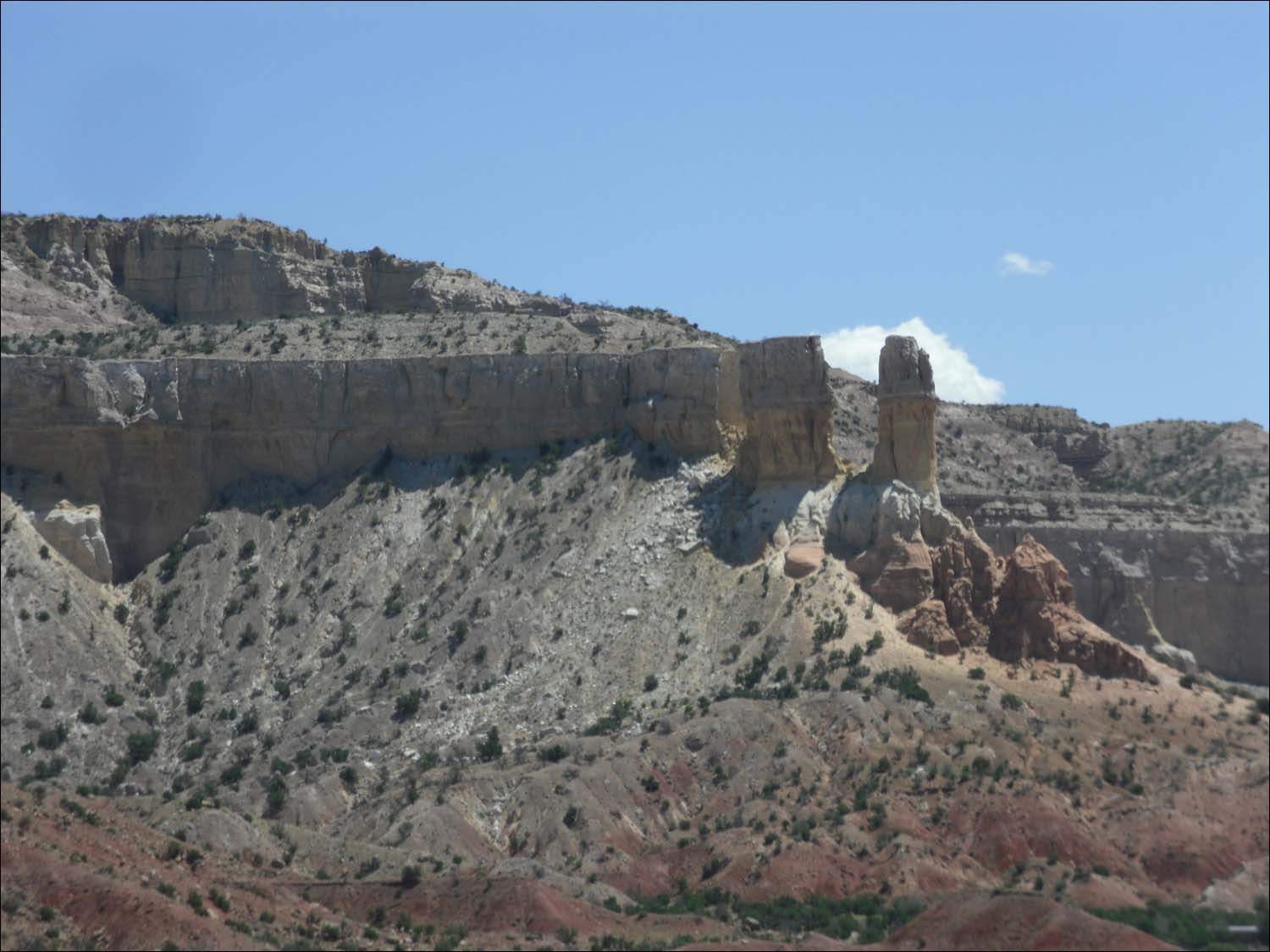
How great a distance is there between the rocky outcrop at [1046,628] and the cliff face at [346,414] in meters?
9.34

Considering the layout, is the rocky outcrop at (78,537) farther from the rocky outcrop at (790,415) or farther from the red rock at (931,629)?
the red rock at (931,629)

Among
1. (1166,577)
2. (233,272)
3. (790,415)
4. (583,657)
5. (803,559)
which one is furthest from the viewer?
(233,272)

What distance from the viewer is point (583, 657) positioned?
88.4m

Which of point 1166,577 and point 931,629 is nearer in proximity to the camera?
point 931,629

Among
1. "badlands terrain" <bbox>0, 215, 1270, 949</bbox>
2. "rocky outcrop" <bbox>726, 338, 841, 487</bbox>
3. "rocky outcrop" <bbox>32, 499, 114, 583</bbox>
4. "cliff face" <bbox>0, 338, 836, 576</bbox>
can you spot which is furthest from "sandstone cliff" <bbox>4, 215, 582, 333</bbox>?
"rocky outcrop" <bbox>726, 338, 841, 487</bbox>

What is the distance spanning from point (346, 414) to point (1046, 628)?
30.3 metres

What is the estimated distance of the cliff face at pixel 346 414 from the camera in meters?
95.0

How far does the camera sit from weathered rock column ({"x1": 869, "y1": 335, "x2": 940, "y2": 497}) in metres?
90.9

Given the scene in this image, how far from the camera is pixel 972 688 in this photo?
275 ft

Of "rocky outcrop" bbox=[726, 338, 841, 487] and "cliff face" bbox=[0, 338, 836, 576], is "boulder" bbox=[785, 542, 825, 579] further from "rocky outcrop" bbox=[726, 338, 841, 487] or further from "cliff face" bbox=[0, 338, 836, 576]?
"cliff face" bbox=[0, 338, 836, 576]

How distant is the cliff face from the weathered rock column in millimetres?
2980

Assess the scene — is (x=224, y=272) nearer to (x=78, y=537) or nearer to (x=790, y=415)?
(x=78, y=537)

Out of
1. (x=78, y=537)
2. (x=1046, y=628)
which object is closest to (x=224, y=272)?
(x=78, y=537)

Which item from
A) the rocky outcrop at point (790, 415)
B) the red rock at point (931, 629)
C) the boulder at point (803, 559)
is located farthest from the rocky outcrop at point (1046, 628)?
the rocky outcrop at point (790, 415)
